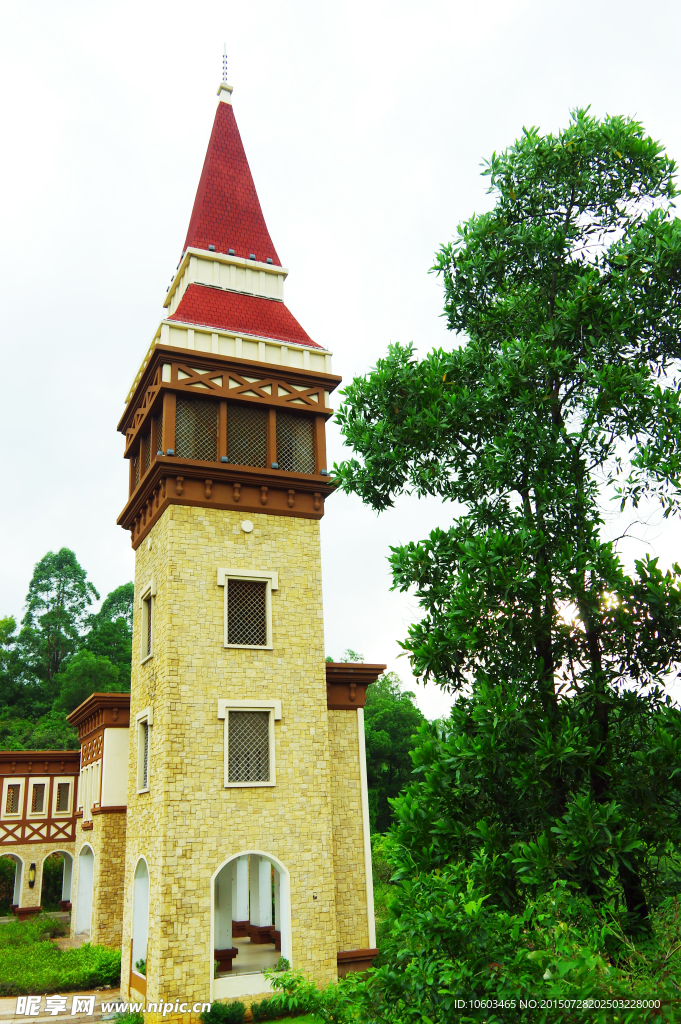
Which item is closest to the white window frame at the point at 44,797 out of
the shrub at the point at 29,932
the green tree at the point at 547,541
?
the shrub at the point at 29,932

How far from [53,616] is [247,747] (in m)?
50.0

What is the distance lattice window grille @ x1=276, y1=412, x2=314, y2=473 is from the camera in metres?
17.1

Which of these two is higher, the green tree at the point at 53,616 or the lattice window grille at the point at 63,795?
the green tree at the point at 53,616

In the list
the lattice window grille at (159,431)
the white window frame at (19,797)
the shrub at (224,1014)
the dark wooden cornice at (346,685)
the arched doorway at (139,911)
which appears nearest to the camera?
the shrub at (224,1014)

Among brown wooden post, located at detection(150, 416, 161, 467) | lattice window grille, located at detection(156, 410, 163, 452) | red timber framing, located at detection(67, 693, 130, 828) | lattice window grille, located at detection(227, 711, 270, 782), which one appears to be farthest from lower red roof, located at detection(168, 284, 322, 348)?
red timber framing, located at detection(67, 693, 130, 828)

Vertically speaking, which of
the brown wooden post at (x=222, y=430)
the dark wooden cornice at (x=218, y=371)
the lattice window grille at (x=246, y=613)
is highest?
the dark wooden cornice at (x=218, y=371)

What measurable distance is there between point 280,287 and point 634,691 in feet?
48.5

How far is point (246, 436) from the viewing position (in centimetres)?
1681

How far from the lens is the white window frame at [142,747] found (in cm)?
1525

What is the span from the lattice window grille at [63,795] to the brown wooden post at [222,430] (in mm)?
20197

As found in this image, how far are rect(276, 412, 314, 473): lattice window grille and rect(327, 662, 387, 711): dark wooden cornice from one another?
4435 mm

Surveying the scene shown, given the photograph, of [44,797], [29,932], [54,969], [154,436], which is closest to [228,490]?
[154,436]

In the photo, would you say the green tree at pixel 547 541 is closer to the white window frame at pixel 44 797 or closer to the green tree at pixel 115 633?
the white window frame at pixel 44 797

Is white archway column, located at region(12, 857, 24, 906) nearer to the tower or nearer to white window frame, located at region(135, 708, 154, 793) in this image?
the tower
